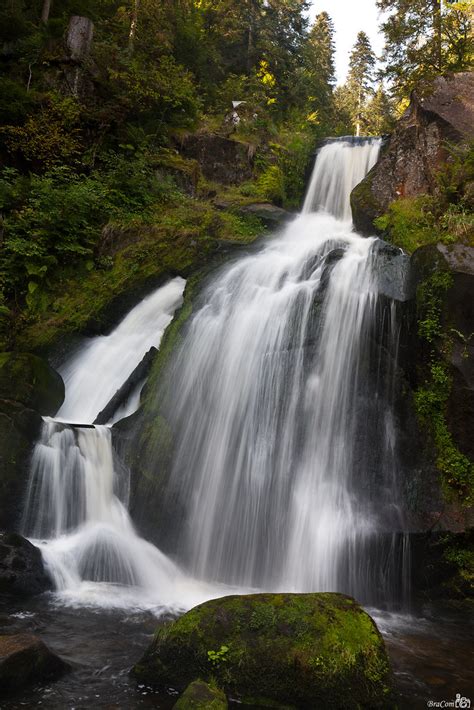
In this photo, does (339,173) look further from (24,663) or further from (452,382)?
(24,663)

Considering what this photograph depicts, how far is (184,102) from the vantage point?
1759 centimetres

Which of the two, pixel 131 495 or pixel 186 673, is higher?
pixel 131 495

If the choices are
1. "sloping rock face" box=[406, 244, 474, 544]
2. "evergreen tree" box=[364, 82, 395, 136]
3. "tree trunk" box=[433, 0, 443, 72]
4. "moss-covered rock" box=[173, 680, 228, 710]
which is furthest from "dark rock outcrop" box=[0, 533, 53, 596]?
"evergreen tree" box=[364, 82, 395, 136]

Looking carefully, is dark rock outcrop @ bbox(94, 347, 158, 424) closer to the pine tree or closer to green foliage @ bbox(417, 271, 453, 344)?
green foliage @ bbox(417, 271, 453, 344)

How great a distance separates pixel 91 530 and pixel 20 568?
1310mm

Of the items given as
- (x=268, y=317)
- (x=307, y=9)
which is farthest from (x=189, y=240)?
(x=307, y=9)

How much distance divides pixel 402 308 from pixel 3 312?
7.71m

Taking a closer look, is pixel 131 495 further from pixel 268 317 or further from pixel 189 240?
pixel 189 240

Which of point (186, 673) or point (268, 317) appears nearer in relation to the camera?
point (186, 673)

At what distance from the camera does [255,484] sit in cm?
757

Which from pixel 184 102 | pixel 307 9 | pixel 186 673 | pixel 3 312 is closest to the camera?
pixel 186 673

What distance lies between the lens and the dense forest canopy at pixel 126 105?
12.3m

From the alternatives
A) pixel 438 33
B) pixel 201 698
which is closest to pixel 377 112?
pixel 438 33

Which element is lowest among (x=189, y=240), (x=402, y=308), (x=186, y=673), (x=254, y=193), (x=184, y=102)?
(x=186, y=673)
